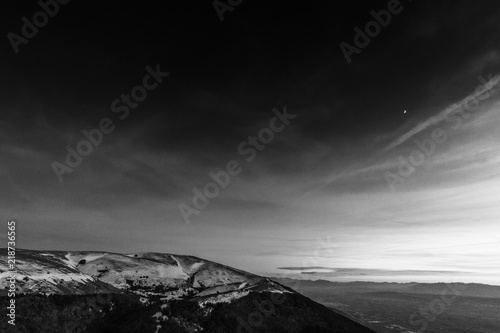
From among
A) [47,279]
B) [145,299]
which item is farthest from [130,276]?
[47,279]

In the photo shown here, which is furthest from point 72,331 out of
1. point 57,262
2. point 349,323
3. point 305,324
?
point 349,323

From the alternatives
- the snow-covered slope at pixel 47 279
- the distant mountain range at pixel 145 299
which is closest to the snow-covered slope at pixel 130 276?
the snow-covered slope at pixel 47 279

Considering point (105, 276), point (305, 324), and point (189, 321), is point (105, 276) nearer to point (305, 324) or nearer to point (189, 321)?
point (189, 321)

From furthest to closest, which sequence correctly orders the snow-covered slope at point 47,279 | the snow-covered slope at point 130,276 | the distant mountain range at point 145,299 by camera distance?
1. the snow-covered slope at point 130,276
2. the snow-covered slope at point 47,279
3. the distant mountain range at point 145,299

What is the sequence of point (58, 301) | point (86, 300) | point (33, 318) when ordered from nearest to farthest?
point (33, 318)
point (58, 301)
point (86, 300)

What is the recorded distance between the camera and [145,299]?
105625 mm

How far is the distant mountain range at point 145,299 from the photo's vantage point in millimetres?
82188

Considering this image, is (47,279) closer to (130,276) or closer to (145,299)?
(145,299)

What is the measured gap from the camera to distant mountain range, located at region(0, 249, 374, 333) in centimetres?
8219

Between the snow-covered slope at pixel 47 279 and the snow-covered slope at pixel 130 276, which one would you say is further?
the snow-covered slope at pixel 130 276

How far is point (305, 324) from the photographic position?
124m

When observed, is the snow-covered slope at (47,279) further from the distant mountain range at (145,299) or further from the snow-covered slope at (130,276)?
the distant mountain range at (145,299)

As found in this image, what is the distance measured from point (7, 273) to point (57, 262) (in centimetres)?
3110

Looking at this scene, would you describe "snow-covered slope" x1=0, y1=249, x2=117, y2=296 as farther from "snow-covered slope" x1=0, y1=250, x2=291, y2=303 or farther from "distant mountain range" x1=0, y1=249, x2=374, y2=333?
"distant mountain range" x1=0, y1=249, x2=374, y2=333
